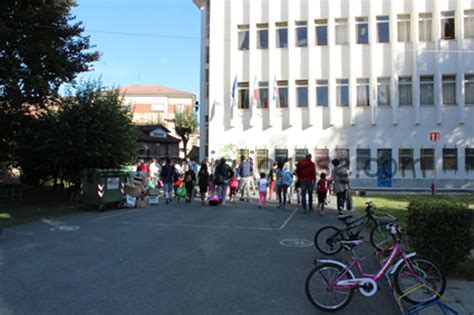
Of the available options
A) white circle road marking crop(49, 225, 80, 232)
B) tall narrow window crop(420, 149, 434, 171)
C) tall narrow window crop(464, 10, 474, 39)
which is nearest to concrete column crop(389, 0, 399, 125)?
tall narrow window crop(420, 149, 434, 171)

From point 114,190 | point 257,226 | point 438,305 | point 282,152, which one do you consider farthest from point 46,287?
point 282,152

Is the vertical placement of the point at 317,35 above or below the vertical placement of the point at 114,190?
above

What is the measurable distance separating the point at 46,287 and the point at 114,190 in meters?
9.96

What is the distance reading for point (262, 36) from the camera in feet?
98.2

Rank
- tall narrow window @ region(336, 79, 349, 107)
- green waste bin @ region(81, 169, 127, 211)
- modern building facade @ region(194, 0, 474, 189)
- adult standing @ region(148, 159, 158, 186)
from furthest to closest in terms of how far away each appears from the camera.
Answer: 1. tall narrow window @ region(336, 79, 349, 107)
2. modern building facade @ region(194, 0, 474, 189)
3. adult standing @ region(148, 159, 158, 186)
4. green waste bin @ region(81, 169, 127, 211)

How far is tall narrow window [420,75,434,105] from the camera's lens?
27.5 meters

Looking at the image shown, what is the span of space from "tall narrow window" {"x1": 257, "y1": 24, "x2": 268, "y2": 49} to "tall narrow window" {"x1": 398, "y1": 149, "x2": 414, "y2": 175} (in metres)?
11.3

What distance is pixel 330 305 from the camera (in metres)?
5.38

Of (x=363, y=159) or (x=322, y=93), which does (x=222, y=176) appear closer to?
(x=363, y=159)

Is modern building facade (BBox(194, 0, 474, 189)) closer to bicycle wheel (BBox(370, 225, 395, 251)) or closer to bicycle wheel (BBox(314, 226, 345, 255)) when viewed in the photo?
bicycle wheel (BBox(370, 225, 395, 251))

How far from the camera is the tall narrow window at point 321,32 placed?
2888 centimetres

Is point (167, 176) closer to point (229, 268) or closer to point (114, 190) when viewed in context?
point (114, 190)

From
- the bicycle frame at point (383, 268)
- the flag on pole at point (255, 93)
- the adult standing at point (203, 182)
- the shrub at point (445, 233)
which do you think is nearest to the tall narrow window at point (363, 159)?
the flag on pole at point (255, 93)

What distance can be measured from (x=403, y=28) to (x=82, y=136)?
70.4 feet
